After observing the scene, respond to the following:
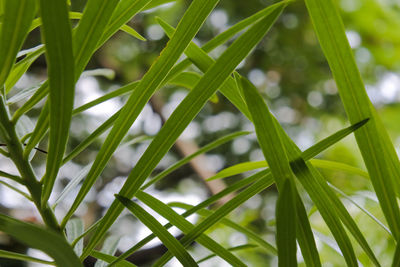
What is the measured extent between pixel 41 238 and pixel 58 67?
67 mm

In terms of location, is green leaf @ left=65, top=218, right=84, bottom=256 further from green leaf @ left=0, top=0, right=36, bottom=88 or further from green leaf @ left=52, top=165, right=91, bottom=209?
green leaf @ left=0, top=0, right=36, bottom=88

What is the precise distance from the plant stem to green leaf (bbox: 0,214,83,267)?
91 mm

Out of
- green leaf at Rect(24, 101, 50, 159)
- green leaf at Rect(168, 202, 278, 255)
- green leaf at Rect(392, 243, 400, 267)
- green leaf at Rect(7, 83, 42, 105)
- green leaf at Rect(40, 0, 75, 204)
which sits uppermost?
green leaf at Rect(7, 83, 42, 105)

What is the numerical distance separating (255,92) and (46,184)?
0.13 m

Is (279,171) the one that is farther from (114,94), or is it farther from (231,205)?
(114,94)

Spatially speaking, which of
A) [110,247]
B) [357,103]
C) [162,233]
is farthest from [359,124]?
[110,247]

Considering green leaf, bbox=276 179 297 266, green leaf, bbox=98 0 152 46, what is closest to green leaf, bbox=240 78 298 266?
green leaf, bbox=276 179 297 266

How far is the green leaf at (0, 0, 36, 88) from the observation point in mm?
174

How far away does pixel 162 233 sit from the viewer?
0.23 meters

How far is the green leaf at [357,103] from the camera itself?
207 millimetres

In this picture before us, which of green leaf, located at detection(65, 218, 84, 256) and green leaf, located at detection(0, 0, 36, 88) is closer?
green leaf, located at detection(0, 0, 36, 88)

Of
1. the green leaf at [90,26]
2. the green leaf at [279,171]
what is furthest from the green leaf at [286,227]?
the green leaf at [90,26]

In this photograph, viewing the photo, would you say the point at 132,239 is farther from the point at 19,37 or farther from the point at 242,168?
the point at 19,37

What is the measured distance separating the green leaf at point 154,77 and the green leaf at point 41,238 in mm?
85
